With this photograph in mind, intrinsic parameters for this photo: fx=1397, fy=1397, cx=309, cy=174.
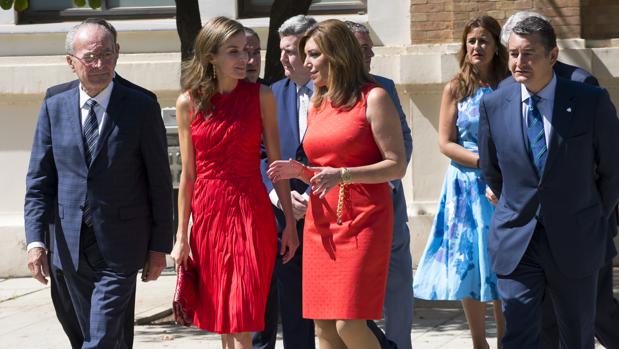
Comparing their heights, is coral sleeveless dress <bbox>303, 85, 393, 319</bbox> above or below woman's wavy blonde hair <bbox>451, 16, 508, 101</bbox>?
below

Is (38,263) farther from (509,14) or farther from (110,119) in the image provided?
(509,14)

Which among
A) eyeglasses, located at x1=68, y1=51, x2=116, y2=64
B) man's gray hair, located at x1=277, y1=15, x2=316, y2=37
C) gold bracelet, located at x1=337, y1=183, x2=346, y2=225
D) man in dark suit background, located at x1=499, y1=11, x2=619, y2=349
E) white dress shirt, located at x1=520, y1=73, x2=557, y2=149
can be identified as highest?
man's gray hair, located at x1=277, y1=15, x2=316, y2=37

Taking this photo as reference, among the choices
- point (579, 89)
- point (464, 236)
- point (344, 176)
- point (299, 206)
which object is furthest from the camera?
point (464, 236)

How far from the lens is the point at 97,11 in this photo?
13547 mm

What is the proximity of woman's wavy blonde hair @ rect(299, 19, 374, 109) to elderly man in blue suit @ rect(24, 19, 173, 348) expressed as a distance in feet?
2.92

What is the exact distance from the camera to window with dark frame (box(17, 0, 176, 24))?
13.4 m

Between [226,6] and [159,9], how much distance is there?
0.71m

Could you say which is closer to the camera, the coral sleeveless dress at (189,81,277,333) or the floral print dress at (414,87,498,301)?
the coral sleeveless dress at (189,81,277,333)

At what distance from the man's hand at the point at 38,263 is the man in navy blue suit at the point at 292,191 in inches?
50.7

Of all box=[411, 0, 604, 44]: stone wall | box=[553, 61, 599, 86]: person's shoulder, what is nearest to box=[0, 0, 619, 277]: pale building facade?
box=[411, 0, 604, 44]: stone wall

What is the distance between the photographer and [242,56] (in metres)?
6.77

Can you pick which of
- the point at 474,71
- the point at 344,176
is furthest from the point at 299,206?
the point at 474,71

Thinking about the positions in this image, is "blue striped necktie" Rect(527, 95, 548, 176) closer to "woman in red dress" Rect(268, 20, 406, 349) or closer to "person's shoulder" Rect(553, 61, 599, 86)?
"woman in red dress" Rect(268, 20, 406, 349)

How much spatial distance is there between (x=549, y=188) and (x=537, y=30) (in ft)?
2.37
